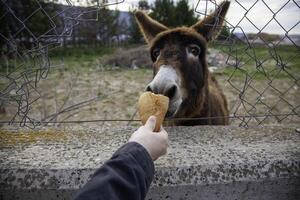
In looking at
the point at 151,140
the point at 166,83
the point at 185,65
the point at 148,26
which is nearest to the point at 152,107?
the point at 151,140

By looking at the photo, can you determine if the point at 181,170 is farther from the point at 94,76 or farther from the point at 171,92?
the point at 94,76

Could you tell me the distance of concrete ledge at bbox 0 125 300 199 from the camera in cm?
158

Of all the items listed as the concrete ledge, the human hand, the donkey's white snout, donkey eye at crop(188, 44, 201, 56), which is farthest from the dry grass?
the human hand

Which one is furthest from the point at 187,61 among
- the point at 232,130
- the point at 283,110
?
the point at 283,110

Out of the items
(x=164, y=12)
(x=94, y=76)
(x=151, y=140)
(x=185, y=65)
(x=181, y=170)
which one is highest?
(x=151, y=140)

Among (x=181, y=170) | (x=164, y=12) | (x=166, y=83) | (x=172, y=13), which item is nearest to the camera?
(x=181, y=170)

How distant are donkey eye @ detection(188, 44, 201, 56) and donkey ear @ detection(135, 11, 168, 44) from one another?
602 millimetres

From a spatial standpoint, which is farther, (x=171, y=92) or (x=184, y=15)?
(x=184, y=15)

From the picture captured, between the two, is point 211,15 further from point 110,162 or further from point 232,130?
point 110,162

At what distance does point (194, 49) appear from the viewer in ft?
10.2

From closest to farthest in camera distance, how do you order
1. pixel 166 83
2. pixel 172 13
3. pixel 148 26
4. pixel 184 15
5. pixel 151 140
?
pixel 151 140 < pixel 166 83 < pixel 148 26 < pixel 184 15 < pixel 172 13

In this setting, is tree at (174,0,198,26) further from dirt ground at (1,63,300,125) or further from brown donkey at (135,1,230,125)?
brown donkey at (135,1,230,125)

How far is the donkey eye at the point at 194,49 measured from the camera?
10.0 ft

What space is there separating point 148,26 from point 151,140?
95.8 inches
